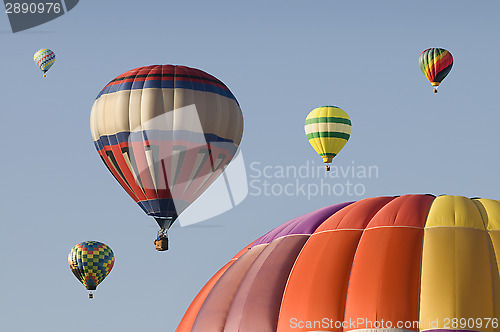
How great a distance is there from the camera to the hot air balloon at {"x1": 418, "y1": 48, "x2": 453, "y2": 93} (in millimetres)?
38969

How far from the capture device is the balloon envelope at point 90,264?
130 feet

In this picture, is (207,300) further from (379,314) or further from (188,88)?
(188,88)

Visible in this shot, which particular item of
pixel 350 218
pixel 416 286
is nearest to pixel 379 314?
pixel 416 286

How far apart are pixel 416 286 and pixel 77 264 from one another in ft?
81.9

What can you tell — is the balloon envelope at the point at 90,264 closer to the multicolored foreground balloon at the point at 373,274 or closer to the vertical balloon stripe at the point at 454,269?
the multicolored foreground balloon at the point at 373,274

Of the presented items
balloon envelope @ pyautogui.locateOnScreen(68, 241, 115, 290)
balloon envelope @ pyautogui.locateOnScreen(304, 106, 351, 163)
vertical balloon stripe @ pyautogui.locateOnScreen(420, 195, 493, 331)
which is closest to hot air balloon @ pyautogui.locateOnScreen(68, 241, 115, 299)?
balloon envelope @ pyautogui.locateOnScreen(68, 241, 115, 290)

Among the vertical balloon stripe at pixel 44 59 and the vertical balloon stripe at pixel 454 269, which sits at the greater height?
the vertical balloon stripe at pixel 44 59

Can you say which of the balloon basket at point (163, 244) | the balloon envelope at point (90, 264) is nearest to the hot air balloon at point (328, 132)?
the balloon envelope at point (90, 264)

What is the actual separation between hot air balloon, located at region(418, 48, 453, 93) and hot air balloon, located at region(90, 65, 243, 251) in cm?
1025

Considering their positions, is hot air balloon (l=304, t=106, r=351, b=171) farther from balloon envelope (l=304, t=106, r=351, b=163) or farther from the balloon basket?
the balloon basket

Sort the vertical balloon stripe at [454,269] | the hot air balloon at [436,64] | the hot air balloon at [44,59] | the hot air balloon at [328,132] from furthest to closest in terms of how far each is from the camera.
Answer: the hot air balloon at [44,59]
the hot air balloon at [436,64]
the hot air balloon at [328,132]
the vertical balloon stripe at [454,269]

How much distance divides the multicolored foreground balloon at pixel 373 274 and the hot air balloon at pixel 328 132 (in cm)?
1971

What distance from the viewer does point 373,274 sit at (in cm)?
1655

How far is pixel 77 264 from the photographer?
3978 centimetres
